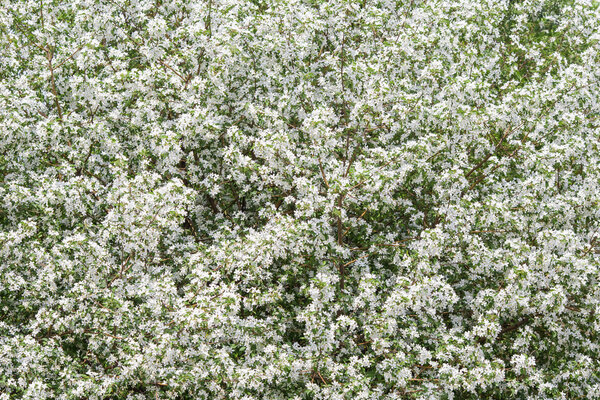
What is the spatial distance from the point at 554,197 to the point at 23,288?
883 cm

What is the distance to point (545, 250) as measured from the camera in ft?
31.9

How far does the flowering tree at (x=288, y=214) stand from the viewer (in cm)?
900

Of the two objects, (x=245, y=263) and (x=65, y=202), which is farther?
(x=65, y=202)

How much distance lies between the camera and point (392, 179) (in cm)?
984

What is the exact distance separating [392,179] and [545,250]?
2549 mm

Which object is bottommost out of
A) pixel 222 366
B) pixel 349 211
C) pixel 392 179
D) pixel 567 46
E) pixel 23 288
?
pixel 222 366

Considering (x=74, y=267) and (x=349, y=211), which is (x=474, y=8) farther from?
(x=74, y=267)

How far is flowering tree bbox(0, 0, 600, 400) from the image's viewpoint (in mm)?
9000

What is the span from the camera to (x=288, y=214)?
10578 mm

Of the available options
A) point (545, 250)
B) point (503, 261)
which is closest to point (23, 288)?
point (503, 261)

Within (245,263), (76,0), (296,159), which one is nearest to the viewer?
(245,263)

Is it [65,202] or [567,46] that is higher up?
[567,46]

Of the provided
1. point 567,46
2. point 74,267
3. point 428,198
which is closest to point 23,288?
point 74,267

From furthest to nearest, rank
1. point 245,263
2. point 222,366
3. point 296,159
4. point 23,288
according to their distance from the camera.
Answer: point 296,159 < point 23,288 < point 245,263 < point 222,366
